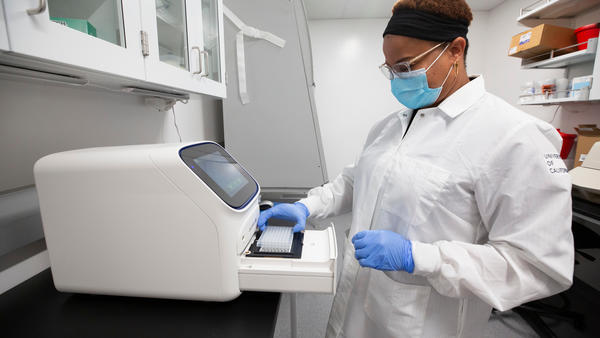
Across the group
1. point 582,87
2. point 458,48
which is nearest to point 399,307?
point 458,48

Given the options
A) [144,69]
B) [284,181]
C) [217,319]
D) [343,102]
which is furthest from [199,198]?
[343,102]

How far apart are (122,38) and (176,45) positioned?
1.10 ft

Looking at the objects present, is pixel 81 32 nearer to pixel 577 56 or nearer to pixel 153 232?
pixel 153 232

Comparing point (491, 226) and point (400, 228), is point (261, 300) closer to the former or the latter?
point (400, 228)

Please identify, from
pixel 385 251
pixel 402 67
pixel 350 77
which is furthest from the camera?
pixel 350 77

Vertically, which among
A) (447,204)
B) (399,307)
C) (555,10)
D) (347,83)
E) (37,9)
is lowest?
(399,307)

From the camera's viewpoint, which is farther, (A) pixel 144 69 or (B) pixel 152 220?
(A) pixel 144 69

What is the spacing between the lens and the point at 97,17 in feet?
2.26

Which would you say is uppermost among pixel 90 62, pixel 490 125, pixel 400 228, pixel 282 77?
pixel 282 77

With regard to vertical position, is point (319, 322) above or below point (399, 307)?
below

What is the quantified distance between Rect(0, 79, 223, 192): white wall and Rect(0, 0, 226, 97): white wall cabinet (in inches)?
10.4

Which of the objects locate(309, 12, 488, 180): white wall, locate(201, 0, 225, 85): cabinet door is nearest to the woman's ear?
locate(201, 0, 225, 85): cabinet door

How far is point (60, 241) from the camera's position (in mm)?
623

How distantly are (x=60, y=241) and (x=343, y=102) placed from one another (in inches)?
138
